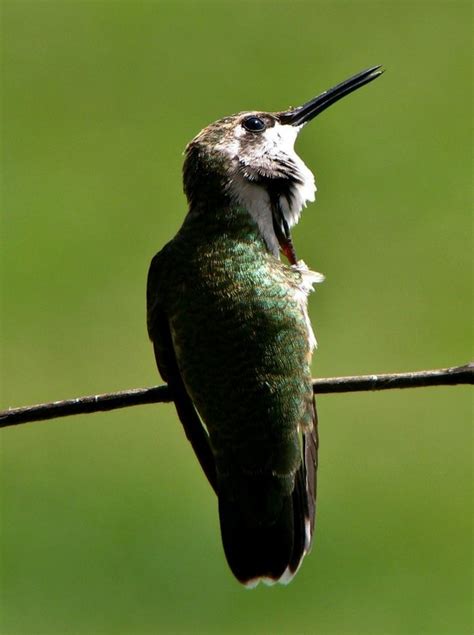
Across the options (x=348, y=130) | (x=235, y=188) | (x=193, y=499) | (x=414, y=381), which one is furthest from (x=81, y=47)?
(x=414, y=381)

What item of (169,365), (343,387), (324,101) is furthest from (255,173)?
(343,387)

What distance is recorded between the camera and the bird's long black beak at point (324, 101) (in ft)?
16.5

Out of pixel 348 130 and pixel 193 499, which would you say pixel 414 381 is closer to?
pixel 193 499

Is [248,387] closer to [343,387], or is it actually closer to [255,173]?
[343,387]

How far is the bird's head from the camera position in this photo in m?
4.53

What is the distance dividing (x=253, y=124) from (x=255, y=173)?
1.07 ft

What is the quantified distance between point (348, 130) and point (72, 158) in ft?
7.64

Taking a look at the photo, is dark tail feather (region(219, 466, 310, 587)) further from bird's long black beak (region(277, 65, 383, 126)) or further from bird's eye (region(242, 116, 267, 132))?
bird's long black beak (region(277, 65, 383, 126))

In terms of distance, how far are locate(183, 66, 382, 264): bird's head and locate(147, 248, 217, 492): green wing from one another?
0.34 metres

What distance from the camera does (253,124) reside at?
16.0 feet

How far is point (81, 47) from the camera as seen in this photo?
12891 mm

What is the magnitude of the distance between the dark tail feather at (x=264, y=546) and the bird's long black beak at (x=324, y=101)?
5.27 feet

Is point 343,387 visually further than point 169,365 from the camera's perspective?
No

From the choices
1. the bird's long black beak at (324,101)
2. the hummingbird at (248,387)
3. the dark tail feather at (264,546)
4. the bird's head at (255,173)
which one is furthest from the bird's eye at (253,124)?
the dark tail feather at (264,546)
